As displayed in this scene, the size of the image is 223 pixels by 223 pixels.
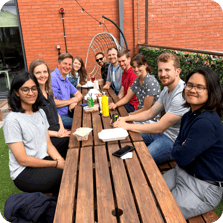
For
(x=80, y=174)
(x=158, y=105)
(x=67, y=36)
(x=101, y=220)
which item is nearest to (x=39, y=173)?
(x=80, y=174)

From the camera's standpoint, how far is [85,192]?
1241mm

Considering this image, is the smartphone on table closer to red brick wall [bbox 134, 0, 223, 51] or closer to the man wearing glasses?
the man wearing glasses

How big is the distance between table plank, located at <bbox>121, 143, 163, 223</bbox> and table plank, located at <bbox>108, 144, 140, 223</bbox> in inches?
1.4

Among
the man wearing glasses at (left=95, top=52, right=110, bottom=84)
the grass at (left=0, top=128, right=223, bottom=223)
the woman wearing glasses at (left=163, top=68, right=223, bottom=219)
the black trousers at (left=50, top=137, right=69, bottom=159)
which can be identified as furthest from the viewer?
the man wearing glasses at (left=95, top=52, right=110, bottom=84)

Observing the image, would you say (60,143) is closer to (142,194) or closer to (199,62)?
(142,194)

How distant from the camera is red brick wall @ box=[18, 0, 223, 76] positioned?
6172mm

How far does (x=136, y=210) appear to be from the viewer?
3.59ft

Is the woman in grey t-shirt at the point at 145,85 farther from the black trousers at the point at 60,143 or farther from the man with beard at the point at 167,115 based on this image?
the black trousers at the point at 60,143

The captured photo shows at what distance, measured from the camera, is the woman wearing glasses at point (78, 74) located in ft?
14.1

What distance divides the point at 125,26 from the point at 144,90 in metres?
4.35

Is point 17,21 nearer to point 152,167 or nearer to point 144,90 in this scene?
point 144,90

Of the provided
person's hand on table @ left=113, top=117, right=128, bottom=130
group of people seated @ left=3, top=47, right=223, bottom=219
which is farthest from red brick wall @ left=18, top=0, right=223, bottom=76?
person's hand on table @ left=113, top=117, right=128, bottom=130

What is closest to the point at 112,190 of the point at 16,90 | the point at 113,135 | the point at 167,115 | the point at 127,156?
the point at 127,156

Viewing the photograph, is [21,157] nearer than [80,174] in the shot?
No
